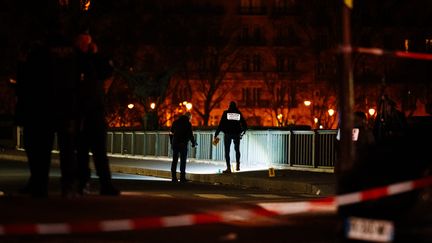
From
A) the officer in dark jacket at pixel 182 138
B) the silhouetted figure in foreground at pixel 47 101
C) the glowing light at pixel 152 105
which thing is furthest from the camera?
the glowing light at pixel 152 105

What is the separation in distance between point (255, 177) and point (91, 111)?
554 inches

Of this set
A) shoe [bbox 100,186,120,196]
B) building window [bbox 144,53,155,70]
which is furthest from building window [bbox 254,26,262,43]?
shoe [bbox 100,186,120,196]

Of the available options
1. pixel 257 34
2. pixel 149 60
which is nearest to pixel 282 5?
pixel 257 34

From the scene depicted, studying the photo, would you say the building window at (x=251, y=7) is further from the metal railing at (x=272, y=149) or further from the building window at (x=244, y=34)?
the metal railing at (x=272, y=149)

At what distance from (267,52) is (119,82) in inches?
900

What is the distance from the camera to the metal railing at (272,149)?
28.9m

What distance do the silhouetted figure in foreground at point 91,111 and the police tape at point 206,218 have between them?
7.45ft

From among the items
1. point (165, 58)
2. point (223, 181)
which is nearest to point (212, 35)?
point (165, 58)

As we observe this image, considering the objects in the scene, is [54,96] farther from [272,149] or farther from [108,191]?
[272,149]

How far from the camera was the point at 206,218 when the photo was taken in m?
10.6

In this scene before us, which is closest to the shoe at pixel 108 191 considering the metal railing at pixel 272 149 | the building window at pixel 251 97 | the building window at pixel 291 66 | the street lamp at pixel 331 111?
the metal railing at pixel 272 149

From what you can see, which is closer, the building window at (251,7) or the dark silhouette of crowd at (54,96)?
the dark silhouette of crowd at (54,96)

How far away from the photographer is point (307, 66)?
102 m

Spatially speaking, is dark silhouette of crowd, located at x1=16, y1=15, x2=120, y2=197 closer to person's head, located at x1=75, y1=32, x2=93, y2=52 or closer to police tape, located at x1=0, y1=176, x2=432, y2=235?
person's head, located at x1=75, y1=32, x2=93, y2=52
